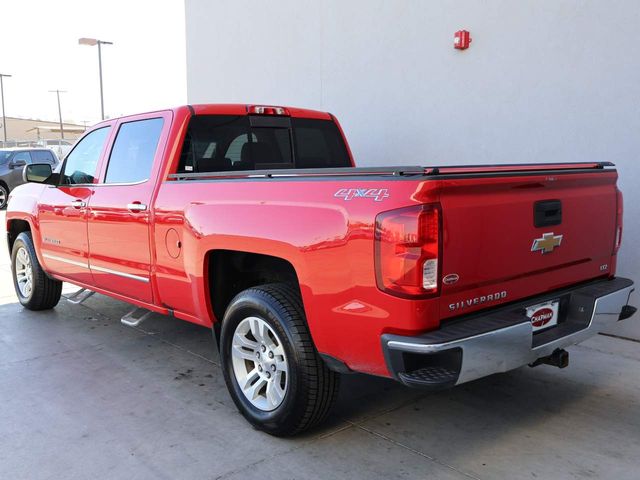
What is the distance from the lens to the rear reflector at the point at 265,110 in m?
4.67

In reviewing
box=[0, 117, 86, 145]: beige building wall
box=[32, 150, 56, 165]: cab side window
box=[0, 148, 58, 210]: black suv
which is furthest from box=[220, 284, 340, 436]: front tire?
box=[0, 117, 86, 145]: beige building wall

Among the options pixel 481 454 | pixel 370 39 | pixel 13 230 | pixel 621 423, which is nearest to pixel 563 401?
pixel 621 423

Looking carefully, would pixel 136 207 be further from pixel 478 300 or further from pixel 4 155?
pixel 4 155

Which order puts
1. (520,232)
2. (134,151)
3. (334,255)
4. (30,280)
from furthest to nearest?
1. (30,280)
2. (134,151)
3. (520,232)
4. (334,255)

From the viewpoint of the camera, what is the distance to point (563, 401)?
393 centimetres

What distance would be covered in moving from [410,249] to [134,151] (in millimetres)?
2854

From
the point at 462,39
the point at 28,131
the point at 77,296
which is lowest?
the point at 77,296

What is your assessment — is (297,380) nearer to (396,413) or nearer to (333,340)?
(333,340)

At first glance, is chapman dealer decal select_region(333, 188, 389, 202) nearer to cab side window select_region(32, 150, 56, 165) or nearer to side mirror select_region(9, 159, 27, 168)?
cab side window select_region(32, 150, 56, 165)

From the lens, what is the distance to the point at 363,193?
110 inches

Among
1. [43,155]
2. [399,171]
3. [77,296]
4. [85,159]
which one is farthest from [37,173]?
[43,155]

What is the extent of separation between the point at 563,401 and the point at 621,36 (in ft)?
10.1

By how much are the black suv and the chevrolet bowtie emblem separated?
1719 cm

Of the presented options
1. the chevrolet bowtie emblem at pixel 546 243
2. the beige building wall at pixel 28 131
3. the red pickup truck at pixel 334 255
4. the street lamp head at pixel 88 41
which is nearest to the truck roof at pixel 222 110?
the red pickup truck at pixel 334 255
